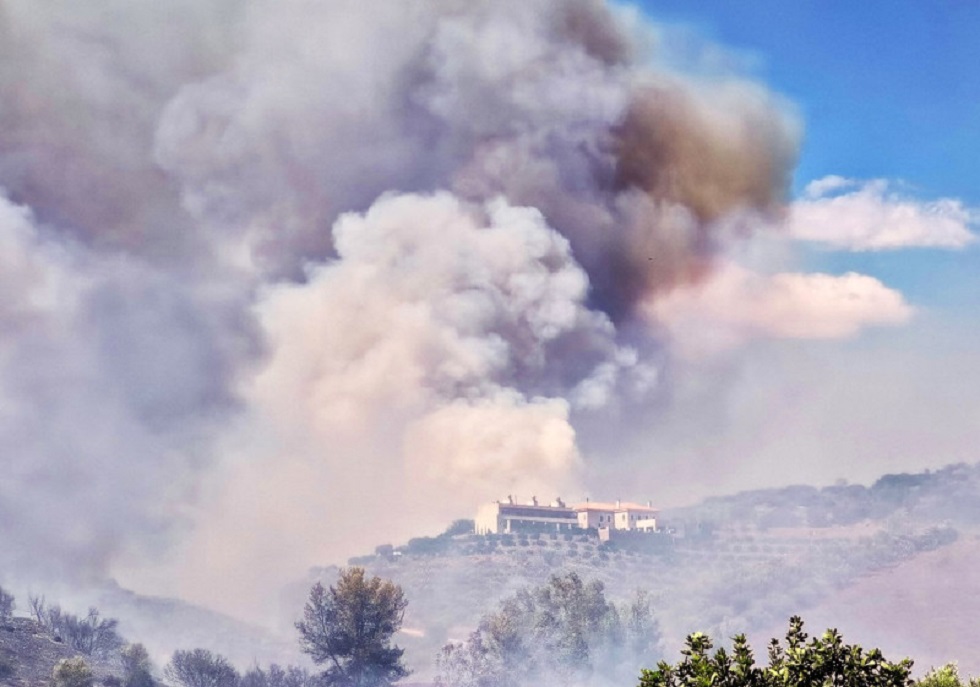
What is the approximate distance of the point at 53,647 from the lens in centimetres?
8219

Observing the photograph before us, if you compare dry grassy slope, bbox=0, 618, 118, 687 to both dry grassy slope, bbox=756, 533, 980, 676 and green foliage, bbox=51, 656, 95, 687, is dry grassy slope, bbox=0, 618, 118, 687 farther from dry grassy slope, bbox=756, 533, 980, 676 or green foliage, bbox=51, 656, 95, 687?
dry grassy slope, bbox=756, 533, 980, 676

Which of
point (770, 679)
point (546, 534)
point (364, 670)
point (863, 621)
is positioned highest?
point (546, 534)

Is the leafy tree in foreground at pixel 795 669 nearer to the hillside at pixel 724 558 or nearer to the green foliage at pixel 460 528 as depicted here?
the hillside at pixel 724 558

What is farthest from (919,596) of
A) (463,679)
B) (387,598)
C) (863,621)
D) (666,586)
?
(387,598)

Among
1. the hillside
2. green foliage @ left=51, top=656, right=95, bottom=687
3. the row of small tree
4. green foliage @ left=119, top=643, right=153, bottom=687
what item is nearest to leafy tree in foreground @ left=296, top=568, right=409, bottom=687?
the row of small tree

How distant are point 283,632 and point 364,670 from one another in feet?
203

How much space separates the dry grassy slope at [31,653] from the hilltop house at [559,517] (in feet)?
289

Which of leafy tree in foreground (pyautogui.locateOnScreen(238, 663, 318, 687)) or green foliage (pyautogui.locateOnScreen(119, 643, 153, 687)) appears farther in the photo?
leafy tree in foreground (pyautogui.locateOnScreen(238, 663, 318, 687))

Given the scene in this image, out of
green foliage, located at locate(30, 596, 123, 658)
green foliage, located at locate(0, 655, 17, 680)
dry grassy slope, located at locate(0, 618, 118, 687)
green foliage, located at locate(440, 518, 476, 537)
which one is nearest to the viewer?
green foliage, located at locate(0, 655, 17, 680)

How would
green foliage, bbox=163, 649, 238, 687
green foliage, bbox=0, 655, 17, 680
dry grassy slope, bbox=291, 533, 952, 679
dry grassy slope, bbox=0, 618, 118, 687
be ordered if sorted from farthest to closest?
dry grassy slope, bbox=291, 533, 952, 679, green foliage, bbox=163, 649, 238, 687, dry grassy slope, bbox=0, 618, 118, 687, green foliage, bbox=0, 655, 17, 680

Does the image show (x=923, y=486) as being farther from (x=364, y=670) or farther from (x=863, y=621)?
(x=364, y=670)

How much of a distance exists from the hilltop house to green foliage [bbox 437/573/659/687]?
208 feet

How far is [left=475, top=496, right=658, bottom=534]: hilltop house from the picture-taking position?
171000 millimetres

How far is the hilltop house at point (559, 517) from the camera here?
561ft
